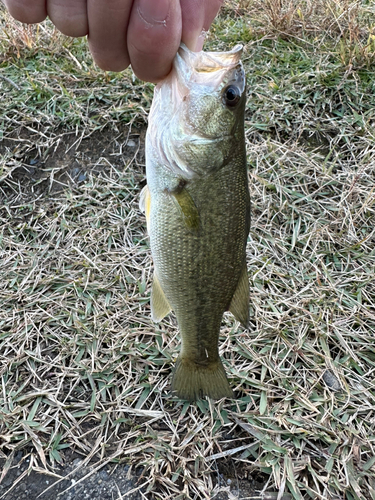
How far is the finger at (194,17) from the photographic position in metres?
1.21

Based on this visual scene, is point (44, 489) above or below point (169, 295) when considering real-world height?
below

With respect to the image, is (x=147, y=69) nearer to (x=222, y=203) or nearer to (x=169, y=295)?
(x=222, y=203)

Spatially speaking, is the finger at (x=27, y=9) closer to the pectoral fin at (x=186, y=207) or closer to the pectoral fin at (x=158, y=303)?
the pectoral fin at (x=186, y=207)

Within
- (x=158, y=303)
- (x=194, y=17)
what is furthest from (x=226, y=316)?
(x=194, y=17)

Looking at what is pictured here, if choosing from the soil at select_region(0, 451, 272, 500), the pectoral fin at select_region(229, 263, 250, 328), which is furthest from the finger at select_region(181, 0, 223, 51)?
the soil at select_region(0, 451, 272, 500)

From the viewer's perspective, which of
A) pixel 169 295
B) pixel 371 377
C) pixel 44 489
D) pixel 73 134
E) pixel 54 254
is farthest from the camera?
pixel 73 134

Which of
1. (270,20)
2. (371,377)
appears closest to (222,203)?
(371,377)

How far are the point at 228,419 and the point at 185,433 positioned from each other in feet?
0.73

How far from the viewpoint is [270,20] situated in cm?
385

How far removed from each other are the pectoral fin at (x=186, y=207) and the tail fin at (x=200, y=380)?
677 mm

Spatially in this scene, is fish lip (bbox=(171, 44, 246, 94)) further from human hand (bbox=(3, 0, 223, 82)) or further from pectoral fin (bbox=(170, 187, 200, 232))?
pectoral fin (bbox=(170, 187, 200, 232))

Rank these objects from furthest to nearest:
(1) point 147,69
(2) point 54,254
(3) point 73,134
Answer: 1. (3) point 73,134
2. (2) point 54,254
3. (1) point 147,69

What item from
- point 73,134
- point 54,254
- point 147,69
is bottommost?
point 54,254

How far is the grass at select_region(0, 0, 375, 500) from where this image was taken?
6.49ft
